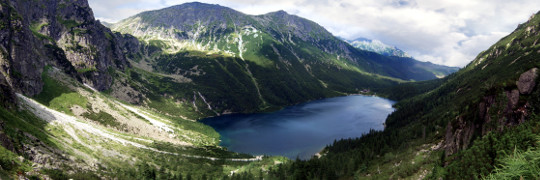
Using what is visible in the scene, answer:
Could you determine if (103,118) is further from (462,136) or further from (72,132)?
(462,136)

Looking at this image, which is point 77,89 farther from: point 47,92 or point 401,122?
point 401,122

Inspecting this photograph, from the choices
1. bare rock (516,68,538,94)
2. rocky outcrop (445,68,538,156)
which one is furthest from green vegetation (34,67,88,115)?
bare rock (516,68,538,94)

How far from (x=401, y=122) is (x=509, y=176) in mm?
191122

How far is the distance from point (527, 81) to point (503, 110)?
6633 mm

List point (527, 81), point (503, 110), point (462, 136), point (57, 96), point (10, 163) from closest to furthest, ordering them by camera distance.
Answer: point (10, 163) → point (503, 110) → point (527, 81) → point (462, 136) → point (57, 96)

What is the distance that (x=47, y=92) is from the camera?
135000 millimetres

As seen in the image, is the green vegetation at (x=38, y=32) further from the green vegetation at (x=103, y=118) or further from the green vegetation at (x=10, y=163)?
the green vegetation at (x=10, y=163)

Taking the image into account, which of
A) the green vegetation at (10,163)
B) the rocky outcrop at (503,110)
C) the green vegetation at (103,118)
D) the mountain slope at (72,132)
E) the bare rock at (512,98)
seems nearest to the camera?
the green vegetation at (10,163)

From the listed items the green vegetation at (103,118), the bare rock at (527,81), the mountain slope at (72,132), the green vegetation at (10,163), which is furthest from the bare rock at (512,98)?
the green vegetation at (103,118)

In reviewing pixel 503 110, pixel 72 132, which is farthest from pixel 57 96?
pixel 503 110

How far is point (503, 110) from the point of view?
42.1m

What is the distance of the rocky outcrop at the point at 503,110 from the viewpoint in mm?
40469

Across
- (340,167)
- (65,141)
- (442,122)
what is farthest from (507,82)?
(65,141)

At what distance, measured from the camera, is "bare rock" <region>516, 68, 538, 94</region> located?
41812 mm
